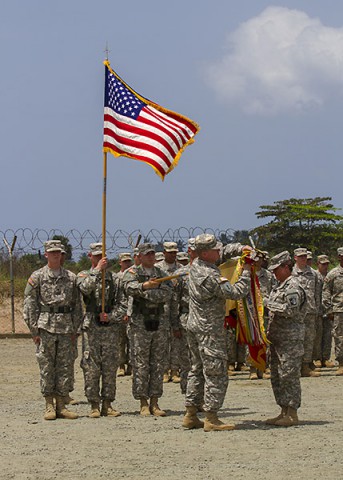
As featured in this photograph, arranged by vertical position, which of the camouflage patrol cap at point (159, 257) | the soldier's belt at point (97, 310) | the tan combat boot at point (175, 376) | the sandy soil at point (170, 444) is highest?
the camouflage patrol cap at point (159, 257)

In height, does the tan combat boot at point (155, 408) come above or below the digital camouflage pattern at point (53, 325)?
below

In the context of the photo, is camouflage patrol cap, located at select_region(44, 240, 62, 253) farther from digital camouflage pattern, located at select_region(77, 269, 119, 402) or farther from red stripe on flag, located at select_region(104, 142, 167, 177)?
red stripe on flag, located at select_region(104, 142, 167, 177)

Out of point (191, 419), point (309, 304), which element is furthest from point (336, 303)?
point (191, 419)

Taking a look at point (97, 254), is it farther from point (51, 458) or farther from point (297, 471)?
point (297, 471)

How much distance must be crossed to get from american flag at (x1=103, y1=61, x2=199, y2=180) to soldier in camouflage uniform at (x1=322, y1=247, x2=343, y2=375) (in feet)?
17.2

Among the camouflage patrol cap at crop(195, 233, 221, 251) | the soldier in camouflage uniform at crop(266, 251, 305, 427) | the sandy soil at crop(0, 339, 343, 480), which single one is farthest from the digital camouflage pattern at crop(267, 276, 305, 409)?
the camouflage patrol cap at crop(195, 233, 221, 251)

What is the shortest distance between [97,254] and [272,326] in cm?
254

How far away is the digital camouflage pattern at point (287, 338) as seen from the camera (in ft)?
31.3

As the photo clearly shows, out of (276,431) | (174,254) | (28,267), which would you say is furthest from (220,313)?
(28,267)

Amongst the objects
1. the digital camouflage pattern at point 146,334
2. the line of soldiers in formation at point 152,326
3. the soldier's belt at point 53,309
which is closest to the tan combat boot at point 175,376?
the line of soldiers in formation at point 152,326

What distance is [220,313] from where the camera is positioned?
9445 millimetres

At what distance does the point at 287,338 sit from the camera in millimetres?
9664

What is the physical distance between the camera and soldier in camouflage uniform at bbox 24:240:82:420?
1049 cm

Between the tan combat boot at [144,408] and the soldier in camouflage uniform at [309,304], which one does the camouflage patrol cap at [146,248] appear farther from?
the soldier in camouflage uniform at [309,304]
